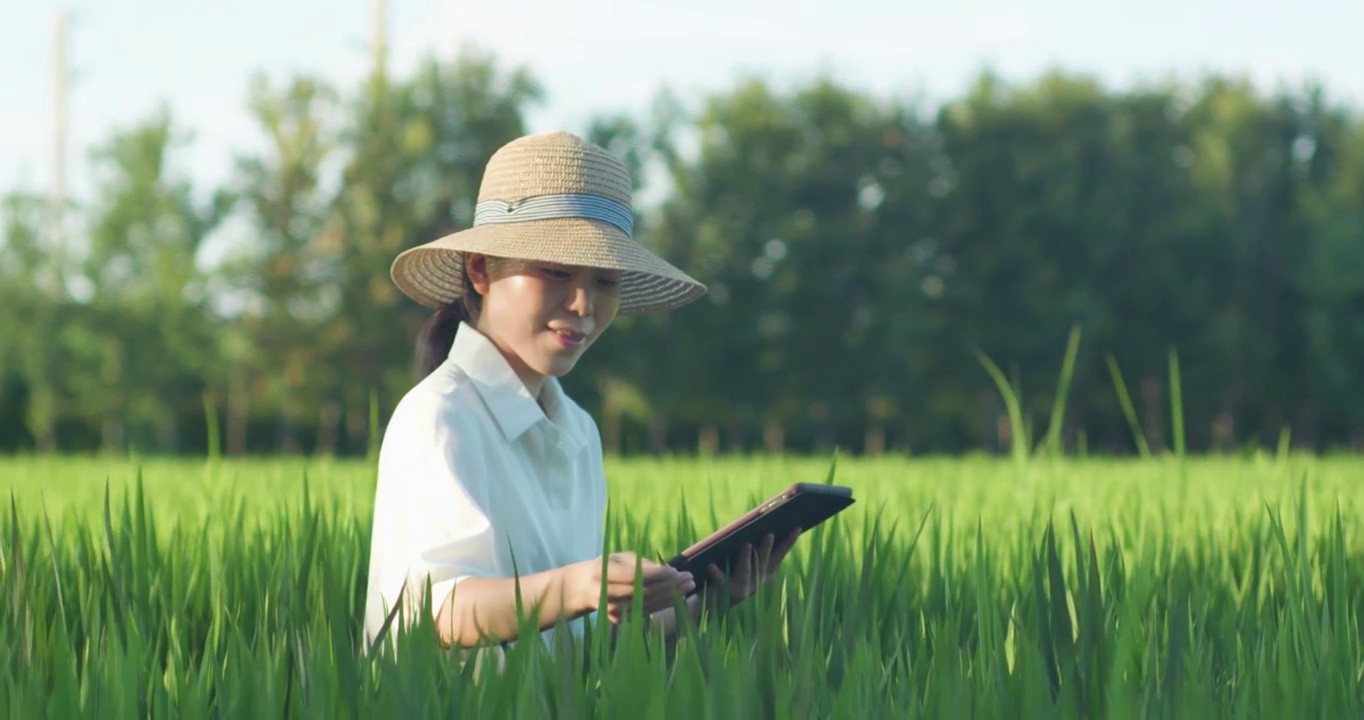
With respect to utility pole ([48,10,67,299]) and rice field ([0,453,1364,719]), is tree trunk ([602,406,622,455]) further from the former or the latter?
rice field ([0,453,1364,719])

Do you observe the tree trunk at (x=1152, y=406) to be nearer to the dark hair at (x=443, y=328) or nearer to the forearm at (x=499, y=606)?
the dark hair at (x=443, y=328)

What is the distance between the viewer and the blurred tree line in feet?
79.4

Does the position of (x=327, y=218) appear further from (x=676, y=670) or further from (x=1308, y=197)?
(x=676, y=670)

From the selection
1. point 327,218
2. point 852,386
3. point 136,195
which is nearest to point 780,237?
point 852,386

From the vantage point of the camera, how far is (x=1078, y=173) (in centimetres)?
2914

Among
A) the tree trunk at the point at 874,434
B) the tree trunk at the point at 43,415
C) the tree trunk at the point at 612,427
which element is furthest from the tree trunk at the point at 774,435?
the tree trunk at the point at 43,415

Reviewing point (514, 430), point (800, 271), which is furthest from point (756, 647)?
point (800, 271)

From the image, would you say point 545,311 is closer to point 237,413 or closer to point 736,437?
point 237,413

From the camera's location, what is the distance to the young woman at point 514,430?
180cm

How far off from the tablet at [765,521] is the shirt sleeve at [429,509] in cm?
27

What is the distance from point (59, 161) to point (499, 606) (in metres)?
24.5

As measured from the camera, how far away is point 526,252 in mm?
1979

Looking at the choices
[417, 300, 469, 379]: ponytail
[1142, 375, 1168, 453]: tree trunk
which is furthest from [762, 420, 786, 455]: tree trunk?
[417, 300, 469, 379]: ponytail

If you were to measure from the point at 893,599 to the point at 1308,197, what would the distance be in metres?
32.0
